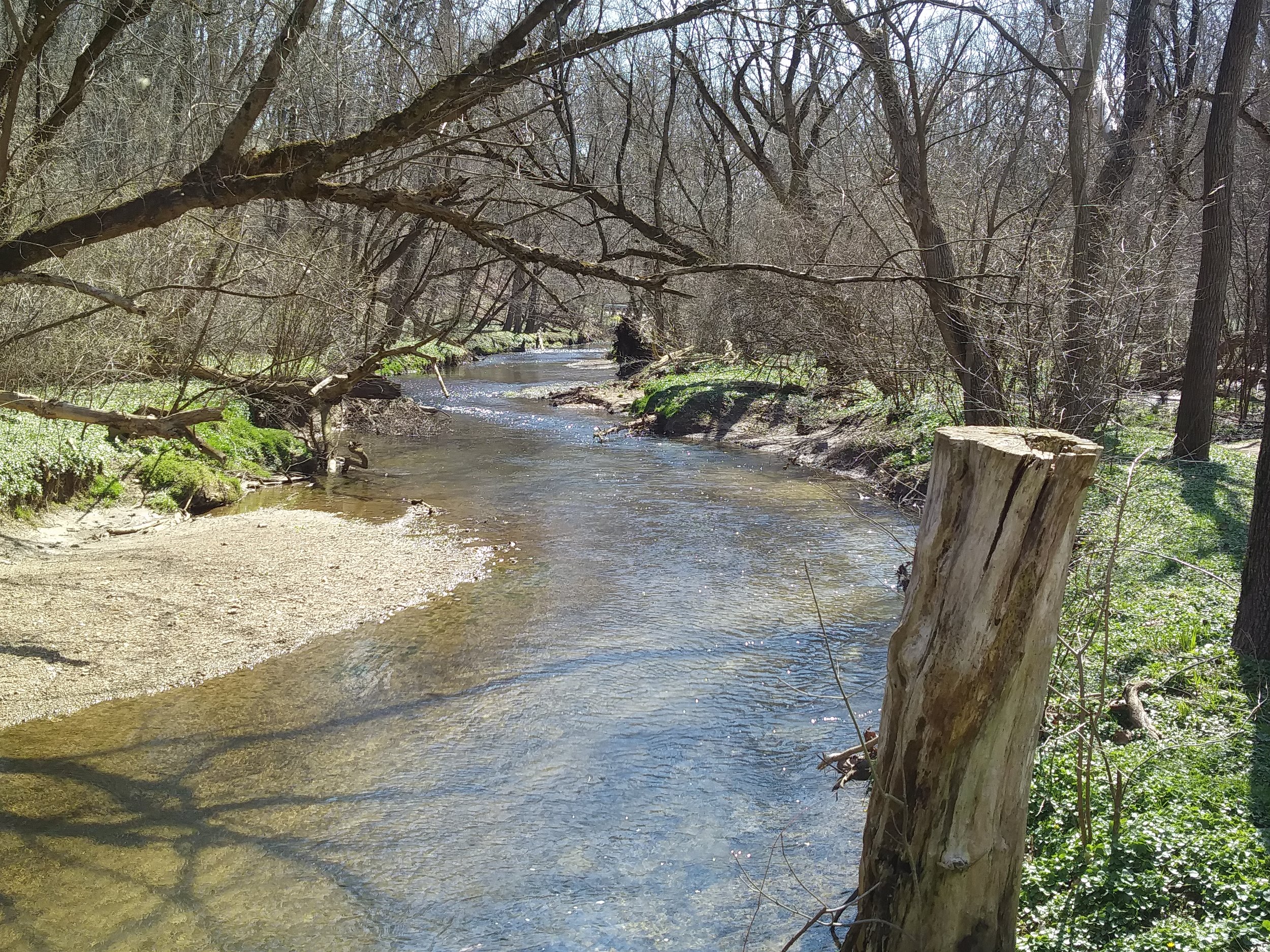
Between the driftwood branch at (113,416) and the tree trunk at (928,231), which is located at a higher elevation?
the tree trunk at (928,231)

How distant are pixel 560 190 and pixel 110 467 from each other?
739 cm

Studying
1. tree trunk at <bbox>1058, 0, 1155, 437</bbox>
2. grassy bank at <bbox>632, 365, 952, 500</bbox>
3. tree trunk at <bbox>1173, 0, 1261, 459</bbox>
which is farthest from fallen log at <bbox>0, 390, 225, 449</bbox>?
tree trunk at <bbox>1173, 0, 1261, 459</bbox>

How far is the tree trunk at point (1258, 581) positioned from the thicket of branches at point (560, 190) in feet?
8.78

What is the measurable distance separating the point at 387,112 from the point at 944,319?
7091 millimetres

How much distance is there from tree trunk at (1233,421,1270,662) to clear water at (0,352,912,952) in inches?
94.8

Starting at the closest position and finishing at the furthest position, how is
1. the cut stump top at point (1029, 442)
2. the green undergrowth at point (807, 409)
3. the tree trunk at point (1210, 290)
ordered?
the cut stump top at point (1029, 442) → the tree trunk at point (1210, 290) → the green undergrowth at point (807, 409)

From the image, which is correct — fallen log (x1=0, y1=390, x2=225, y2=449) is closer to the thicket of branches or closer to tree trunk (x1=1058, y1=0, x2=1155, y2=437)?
the thicket of branches

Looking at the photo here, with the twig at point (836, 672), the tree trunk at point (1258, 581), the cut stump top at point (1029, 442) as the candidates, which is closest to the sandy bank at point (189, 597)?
the twig at point (836, 672)

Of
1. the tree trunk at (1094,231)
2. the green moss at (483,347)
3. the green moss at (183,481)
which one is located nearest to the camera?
the tree trunk at (1094,231)

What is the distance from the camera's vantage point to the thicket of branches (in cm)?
736

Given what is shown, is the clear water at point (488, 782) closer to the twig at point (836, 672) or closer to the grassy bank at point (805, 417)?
the twig at point (836, 672)

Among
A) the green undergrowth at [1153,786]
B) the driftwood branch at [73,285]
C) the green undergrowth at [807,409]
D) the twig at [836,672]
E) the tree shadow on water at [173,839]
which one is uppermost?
the driftwood branch at [73,285]

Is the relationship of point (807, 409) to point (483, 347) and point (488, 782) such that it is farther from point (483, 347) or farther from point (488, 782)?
point (483, 347)

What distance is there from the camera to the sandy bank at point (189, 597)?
745 cm
